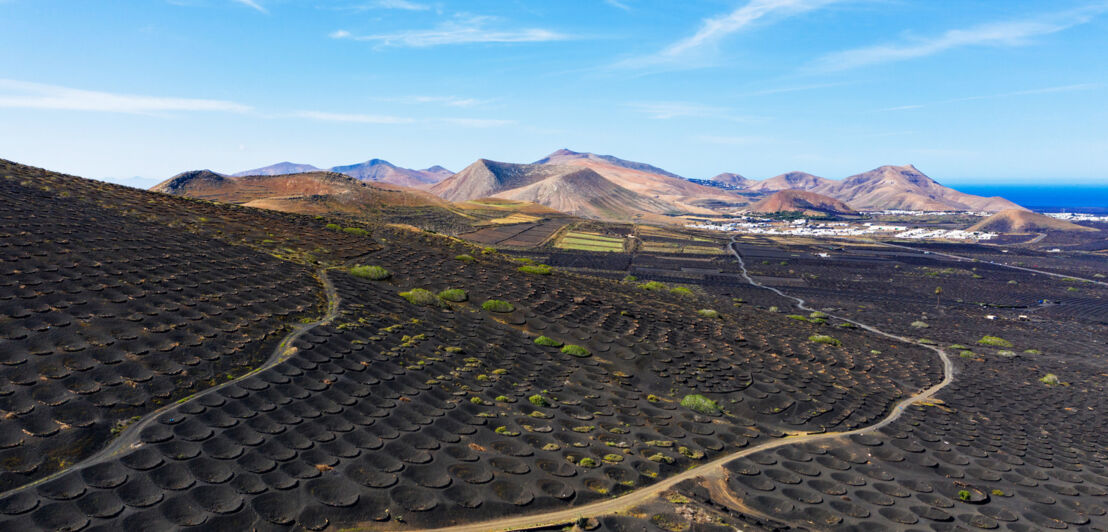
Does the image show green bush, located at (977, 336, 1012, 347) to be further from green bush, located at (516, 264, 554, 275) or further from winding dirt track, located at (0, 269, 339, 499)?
winding dirt track, located at (0, 269, 339, 499)

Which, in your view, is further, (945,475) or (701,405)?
(701,405)

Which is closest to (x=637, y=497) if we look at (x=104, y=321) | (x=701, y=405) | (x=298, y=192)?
(x=701, y=405)

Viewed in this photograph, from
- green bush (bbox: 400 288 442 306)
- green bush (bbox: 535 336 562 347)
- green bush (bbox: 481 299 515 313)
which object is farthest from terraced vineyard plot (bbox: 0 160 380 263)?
green bush (bbox: 535 336 562 347)

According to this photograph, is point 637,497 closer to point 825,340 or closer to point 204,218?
point 825,340

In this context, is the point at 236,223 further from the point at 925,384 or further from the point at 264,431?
the point at 925,384

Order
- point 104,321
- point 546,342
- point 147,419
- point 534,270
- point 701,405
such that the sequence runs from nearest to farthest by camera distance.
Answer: point 147,419 < point 104,321 < point 701,405 < point 546,342 < point 534,270
